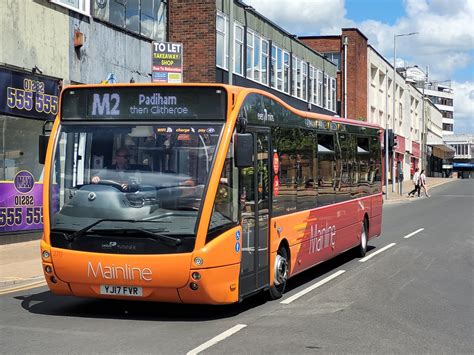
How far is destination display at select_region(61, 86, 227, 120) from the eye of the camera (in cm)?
748

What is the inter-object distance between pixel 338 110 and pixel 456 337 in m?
47.4

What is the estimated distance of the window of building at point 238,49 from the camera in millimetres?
28436

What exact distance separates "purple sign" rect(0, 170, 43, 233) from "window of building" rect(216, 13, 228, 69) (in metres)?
12.0

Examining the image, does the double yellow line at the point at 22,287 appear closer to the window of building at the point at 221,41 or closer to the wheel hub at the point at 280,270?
the wheel hub at the point at 280,270

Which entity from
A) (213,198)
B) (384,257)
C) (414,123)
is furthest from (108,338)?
(414,123)

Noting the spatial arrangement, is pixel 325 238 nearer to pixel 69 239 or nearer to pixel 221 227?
pixel 221 227

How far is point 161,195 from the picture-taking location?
7242 mm

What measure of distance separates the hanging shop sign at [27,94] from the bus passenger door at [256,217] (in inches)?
365

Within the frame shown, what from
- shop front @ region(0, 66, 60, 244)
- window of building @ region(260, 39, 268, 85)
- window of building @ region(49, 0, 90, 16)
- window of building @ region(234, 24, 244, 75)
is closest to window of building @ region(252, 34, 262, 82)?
window of building @ region(260, 39, 268, 85)

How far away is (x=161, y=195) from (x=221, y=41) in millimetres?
20623

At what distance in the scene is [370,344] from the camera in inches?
254

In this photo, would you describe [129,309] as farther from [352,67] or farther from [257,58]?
[352,67]

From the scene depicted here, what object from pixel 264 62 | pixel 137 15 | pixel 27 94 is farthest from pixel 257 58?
pixel 27 94

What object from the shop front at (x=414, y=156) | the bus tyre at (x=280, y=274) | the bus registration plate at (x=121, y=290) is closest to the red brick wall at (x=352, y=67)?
the shop front at (x=414, y=156)
